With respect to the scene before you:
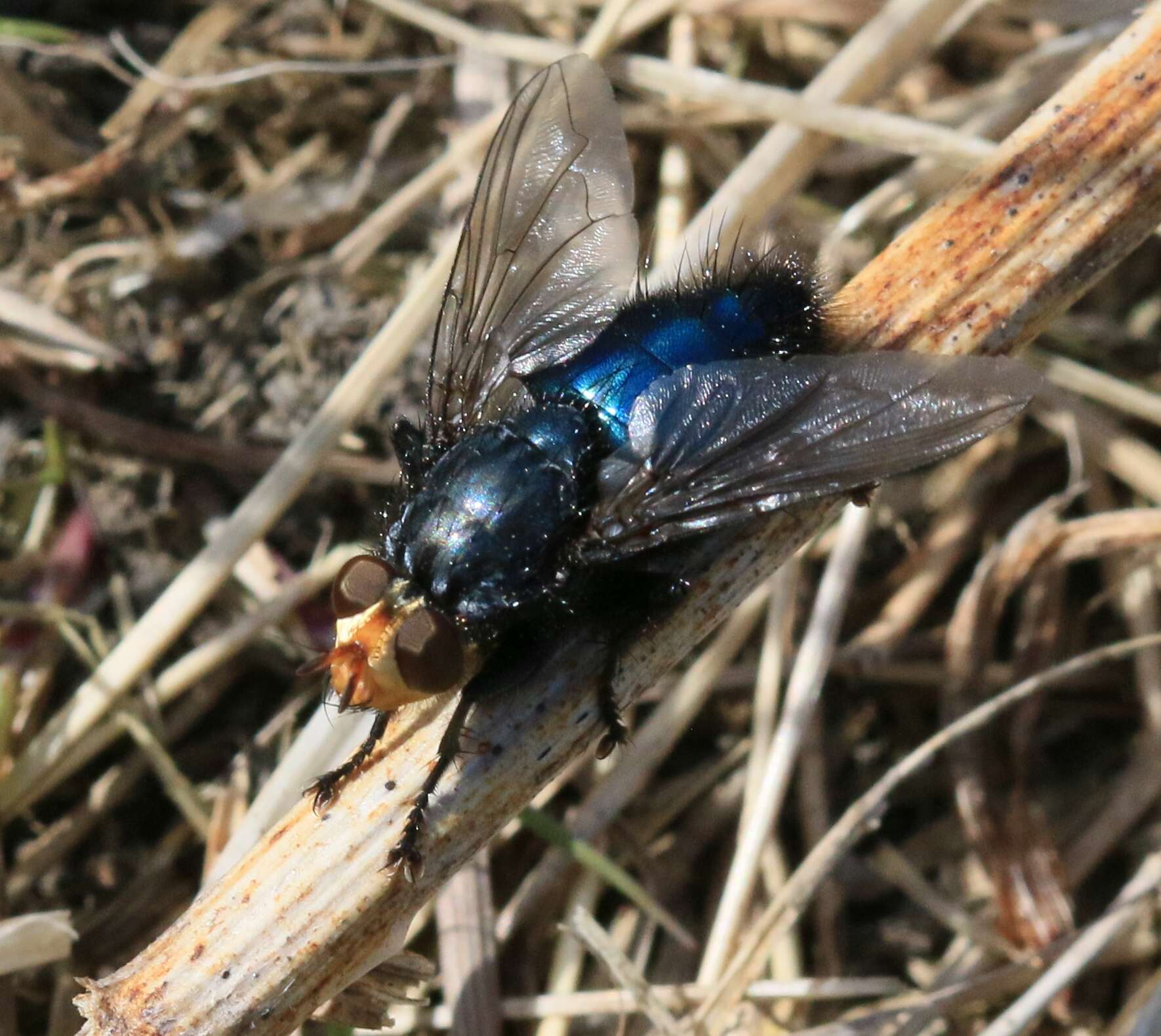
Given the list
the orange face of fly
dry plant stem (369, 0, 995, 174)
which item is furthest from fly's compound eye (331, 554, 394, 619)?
dry plant stem (369, 0, 995, 174)

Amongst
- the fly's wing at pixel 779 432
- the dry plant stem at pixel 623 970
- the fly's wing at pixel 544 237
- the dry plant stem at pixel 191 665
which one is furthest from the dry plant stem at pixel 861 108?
the dry plant stem at pixel 623 970

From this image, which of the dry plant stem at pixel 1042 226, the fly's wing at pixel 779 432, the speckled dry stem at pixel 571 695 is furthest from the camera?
the dry plant stem at pixel 1042 226

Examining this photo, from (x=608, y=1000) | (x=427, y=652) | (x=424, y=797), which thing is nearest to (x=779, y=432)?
(x=427, y=652)

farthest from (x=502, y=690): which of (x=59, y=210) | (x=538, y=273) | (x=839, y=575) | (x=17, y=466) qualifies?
(x=59, y=210)

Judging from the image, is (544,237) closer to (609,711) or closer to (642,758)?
(609,711)

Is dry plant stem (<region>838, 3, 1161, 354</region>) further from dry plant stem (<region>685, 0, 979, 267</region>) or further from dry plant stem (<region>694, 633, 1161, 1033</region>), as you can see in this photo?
dry plant stem (<region>694, 633, 1161, 1033</region>)

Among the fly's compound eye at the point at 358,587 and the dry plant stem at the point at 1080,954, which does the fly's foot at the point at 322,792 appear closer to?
the fly's compound eye at the point at 358,587
